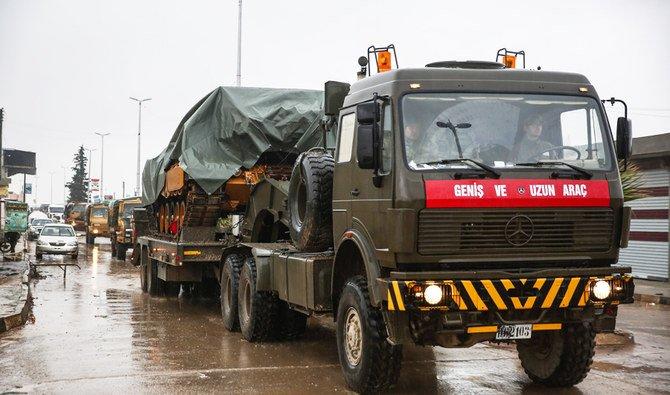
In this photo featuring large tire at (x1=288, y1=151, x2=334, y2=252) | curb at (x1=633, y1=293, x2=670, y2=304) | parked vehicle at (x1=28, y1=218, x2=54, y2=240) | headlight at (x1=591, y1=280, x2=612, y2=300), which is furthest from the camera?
parked vehicle at (x1=28, y1=218, x2=54, y2=240)

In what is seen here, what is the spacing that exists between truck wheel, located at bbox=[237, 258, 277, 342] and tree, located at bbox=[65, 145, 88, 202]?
12279 cm

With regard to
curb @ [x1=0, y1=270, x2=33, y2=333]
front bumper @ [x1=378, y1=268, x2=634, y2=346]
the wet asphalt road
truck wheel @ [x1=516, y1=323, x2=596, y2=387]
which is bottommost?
the wet asphalt road

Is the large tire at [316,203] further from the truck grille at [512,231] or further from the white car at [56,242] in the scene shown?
the white car at [56,242]

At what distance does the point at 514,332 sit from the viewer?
7191 millimetres

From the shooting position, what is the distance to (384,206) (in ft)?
24.3

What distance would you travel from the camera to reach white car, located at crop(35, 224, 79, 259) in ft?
102

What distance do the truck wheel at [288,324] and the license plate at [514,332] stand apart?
182 inches

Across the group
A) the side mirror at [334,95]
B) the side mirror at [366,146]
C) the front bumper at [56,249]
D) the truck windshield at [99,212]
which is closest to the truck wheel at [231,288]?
the side mirror at [334,95]

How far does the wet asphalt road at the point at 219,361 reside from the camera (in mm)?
8164

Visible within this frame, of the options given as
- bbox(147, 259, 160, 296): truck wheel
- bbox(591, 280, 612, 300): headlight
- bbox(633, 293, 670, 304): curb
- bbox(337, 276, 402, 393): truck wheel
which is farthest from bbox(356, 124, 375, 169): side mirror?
bbox(633, 293, 670, 304): curb

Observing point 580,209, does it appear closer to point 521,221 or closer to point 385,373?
point 521,221

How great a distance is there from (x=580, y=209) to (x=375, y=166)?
186 centimetres

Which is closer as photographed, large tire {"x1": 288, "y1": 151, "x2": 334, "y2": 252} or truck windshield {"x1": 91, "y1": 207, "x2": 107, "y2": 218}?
large tire {"x1": 288, "y1": 151, "x2": 334, "y2": 252}

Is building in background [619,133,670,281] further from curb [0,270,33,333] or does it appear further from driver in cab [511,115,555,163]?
curb [0,270,33,333]
